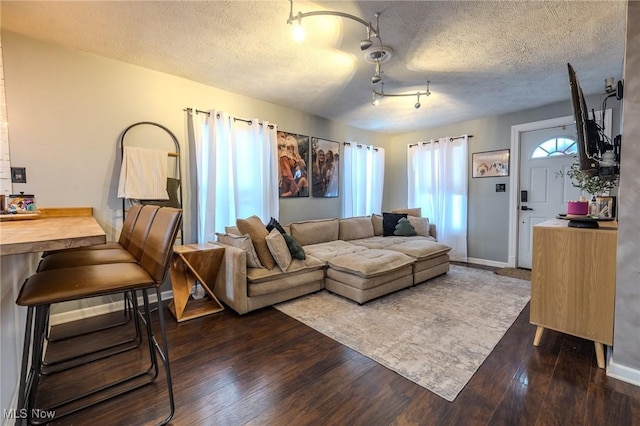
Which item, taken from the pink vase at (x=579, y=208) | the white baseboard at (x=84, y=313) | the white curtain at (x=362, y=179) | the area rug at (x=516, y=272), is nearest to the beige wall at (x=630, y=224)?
the pink vase at (x=579, y=208)

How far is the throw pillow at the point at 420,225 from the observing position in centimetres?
469

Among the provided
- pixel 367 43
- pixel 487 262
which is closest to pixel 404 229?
pixel 487 262

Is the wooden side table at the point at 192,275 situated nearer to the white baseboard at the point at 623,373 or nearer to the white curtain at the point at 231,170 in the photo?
the white curtain at the point at 231,170

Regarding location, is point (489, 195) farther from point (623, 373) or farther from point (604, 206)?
point (623, 373)

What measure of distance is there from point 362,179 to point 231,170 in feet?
8.38

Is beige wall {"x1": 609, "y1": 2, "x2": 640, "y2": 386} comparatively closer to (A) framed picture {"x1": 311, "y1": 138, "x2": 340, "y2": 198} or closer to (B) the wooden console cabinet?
(B) the wooden console cabinet

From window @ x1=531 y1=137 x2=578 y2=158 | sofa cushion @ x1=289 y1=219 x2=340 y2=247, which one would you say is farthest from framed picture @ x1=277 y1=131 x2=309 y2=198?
window @ x1=531 y1=137 x2=578 y2=158

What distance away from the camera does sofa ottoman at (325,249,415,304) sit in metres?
2.89

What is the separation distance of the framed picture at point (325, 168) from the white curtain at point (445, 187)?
1.63m

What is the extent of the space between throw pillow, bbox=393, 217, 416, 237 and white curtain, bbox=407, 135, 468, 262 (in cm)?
82

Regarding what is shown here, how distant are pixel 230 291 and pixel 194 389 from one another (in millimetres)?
1093

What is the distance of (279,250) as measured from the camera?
289 centimetres

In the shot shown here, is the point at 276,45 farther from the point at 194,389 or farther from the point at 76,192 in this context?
the point at 194,389

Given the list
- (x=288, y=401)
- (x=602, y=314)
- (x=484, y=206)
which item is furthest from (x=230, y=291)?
(x=484, y=206)
